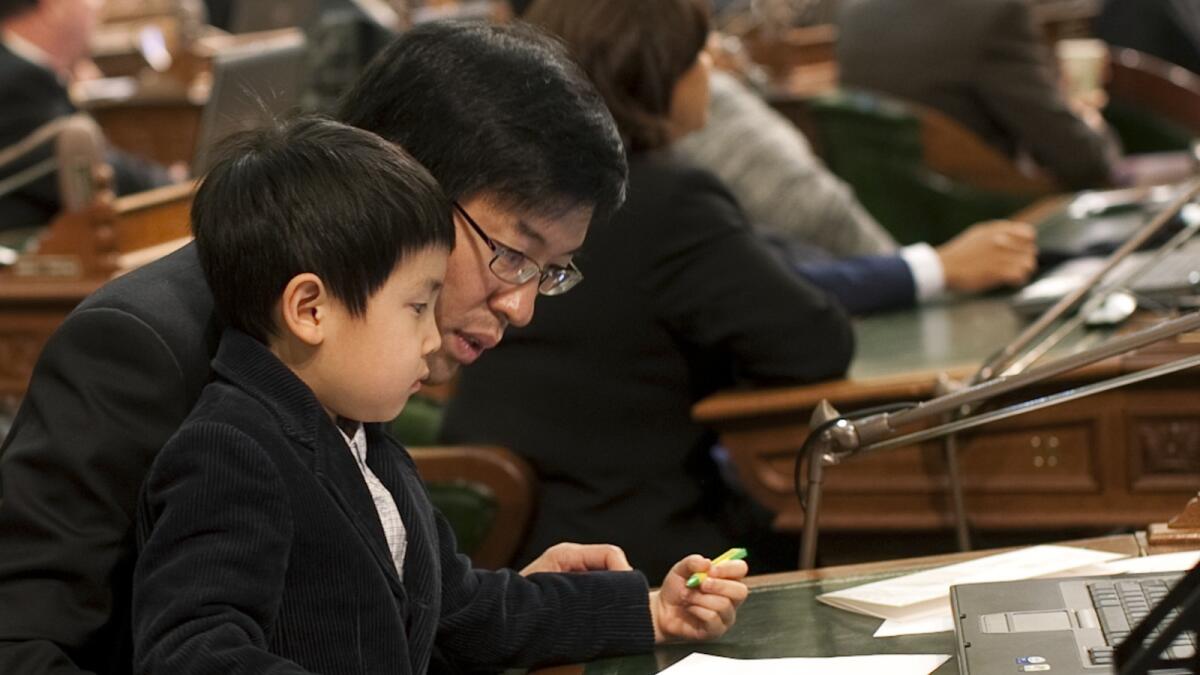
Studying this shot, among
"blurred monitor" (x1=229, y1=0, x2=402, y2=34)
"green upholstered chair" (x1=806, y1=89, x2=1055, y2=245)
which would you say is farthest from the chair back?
"blurred monitor" (x1=229, y1=0, x2=402, y2=34)

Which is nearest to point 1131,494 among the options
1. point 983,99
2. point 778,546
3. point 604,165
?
point 778,546

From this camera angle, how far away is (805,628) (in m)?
1.68

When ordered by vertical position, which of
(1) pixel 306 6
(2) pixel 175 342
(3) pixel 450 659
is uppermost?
(1) pixel 306 6

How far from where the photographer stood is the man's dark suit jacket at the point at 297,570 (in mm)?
1303

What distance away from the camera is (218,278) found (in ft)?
4.79

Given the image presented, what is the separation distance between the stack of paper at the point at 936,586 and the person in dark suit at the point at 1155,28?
5.96 m

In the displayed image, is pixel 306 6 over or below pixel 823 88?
over

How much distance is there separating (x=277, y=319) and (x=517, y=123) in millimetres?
341

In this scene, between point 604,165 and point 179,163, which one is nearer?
point 604,165

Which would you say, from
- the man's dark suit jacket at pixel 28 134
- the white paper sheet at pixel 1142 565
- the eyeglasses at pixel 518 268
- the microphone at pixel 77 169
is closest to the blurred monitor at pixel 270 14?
the man's dark suit jacket at pixel 28 134

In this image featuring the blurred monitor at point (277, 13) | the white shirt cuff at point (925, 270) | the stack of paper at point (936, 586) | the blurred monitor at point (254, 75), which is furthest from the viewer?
the blurred monitor at point (277, 13)

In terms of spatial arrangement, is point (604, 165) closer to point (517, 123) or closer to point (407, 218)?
point (517, 123)

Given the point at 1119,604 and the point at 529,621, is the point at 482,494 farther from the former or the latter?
the point at 1119,604

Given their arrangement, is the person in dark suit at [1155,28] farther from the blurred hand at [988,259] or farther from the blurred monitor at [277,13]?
the blurred hand at [988,259]
